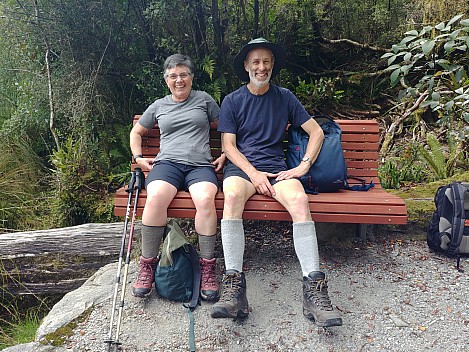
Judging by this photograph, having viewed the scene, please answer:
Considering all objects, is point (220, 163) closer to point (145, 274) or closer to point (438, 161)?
point (145, 274)

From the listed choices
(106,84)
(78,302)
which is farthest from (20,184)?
(78,302)

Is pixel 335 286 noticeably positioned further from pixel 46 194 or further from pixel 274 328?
pixel 46 194

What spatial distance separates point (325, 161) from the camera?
396 cm

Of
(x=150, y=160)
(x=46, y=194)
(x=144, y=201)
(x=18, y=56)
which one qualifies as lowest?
(x=46, y=194)

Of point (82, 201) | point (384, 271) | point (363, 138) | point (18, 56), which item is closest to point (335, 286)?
point (384, 271)

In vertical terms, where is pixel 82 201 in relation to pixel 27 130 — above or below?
below

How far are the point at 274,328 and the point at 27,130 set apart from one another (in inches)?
204

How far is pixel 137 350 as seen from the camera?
3.07m

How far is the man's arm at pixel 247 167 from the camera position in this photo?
3.66m

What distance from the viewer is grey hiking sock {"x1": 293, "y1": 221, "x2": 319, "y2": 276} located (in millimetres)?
3248

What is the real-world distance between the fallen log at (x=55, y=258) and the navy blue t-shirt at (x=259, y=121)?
1435 mm

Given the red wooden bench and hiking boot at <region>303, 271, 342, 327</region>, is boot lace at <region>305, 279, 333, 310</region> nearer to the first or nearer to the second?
hiking boot at <region>303, 271, 342, 327</region>

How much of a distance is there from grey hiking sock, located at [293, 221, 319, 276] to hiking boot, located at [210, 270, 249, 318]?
452 mm

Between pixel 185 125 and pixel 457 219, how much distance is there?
2490 mm
